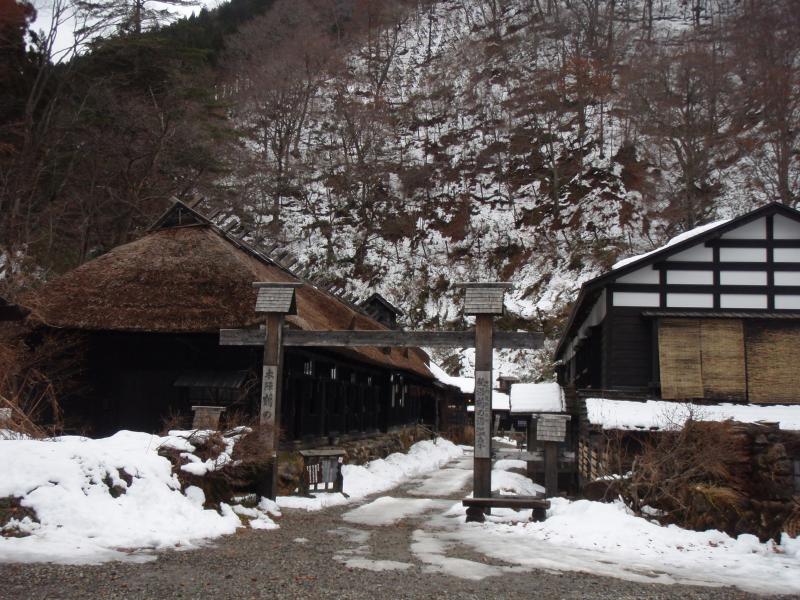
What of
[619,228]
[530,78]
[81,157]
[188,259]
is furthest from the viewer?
[530,78]

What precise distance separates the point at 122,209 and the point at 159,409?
54.0ft

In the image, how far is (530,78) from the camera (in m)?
63.5

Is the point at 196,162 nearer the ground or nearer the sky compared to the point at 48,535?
nearer the sky

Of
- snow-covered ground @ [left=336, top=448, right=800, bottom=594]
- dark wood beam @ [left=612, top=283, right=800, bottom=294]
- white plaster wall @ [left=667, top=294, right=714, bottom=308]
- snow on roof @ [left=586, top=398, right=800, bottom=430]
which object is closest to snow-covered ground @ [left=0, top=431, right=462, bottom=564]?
snow-covered ground @ [left=336, top=448, right=800, bottom=594]

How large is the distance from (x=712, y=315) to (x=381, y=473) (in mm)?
9688

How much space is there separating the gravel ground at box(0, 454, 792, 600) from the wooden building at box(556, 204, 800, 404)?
8498mm

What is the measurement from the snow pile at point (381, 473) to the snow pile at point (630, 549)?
3.37 meters

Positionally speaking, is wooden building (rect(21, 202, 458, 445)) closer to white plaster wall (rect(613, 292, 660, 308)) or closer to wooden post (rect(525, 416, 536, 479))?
wooden post (rect(525, 416, 536, 479))

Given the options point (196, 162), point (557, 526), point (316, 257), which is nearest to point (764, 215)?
point (557, 526)

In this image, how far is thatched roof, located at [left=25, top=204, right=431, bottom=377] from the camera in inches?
592

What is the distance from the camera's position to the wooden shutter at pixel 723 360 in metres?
15.4

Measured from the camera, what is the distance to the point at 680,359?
15.5 m

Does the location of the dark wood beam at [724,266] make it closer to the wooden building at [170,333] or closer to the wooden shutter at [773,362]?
the wooden shutter at [773,362]

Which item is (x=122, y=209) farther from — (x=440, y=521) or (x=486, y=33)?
(x=486, y=33)
